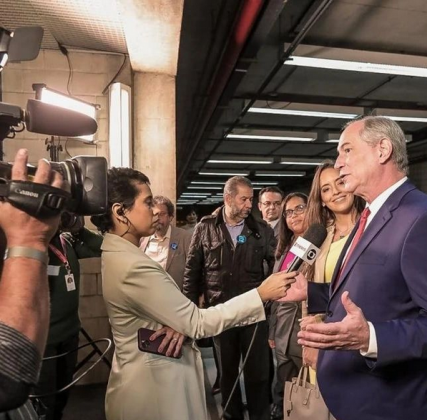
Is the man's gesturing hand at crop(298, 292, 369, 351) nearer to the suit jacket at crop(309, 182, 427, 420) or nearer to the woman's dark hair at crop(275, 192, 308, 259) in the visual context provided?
the suit jacket at crop(309, 182, 427, 420)

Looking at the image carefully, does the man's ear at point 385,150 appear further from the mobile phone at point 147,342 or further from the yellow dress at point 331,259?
the mobile phone at point 147,342

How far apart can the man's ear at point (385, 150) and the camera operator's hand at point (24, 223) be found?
99 cm

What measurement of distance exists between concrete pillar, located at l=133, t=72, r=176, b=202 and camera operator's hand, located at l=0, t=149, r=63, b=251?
2838 millimetres

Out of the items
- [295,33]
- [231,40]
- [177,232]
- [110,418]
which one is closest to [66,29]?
[231,40]

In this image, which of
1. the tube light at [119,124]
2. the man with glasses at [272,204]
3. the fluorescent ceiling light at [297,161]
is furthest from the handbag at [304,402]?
the fluorescent ceiling light at [297,161]

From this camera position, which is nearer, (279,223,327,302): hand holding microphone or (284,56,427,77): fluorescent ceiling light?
(279,223,327,302): hand holding microphone

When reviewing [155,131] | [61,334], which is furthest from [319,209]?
[155,131]

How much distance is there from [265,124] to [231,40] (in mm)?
3604

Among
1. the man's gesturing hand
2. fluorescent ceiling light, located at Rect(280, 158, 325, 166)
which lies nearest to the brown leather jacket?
the man's gesturing hand

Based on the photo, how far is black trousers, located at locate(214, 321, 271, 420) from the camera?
8.70ft

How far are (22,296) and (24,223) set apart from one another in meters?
0.13

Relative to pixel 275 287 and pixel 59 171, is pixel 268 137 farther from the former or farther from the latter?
pixel 59 171

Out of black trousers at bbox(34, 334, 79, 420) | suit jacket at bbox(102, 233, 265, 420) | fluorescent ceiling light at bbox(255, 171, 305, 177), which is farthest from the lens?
fluorescent ceiling light at bbox(255, 171, 305, 177)

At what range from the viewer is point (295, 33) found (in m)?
3.80
